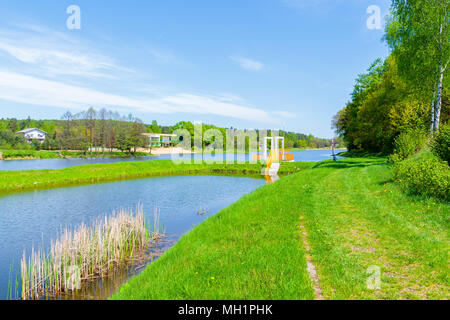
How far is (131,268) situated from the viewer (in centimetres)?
908

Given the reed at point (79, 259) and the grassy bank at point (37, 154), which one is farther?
the grassy bank at point (37, 154)

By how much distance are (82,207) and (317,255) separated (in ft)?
57.0

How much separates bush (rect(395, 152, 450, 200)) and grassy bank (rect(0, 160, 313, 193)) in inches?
1057

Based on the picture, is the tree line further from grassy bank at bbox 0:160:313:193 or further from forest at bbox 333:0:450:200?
grassy bank at bbox 0:160:313:193

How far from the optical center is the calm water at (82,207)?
475 inches

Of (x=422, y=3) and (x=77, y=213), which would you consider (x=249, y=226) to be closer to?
(x=77, y=213)

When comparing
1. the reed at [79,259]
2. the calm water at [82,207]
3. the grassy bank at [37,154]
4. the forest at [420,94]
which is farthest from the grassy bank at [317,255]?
the grassy bank at [37,154]

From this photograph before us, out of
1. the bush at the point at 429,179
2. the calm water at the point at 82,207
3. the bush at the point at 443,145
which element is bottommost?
the calm water at the point at 82,207

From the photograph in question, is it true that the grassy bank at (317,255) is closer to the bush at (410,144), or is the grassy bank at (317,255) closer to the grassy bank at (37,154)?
the bush at (410,144)

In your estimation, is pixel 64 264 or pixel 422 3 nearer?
pixel 64 264

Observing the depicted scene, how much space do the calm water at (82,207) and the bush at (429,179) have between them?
1024 cm

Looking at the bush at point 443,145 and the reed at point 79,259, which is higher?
the bush at point 443,145
